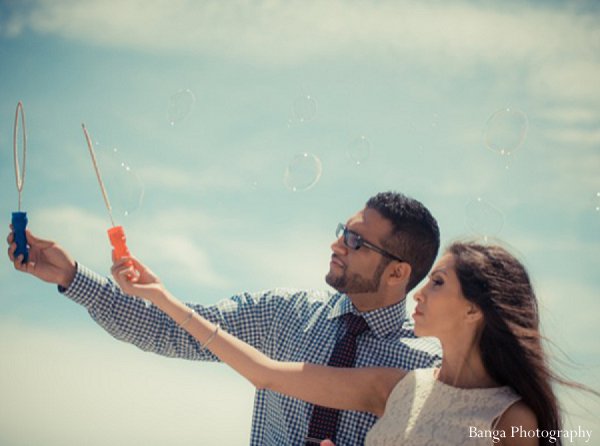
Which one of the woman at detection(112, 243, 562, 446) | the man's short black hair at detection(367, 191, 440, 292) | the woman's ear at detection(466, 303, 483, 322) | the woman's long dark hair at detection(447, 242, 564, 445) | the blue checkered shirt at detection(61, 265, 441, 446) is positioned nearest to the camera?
the woman at detection(112, 243, 562, 446)

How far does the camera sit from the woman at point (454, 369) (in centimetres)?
451

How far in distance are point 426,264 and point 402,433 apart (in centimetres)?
304

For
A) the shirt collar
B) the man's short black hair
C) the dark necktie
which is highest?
the man's short black hair

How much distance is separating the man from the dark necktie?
2 centimetres

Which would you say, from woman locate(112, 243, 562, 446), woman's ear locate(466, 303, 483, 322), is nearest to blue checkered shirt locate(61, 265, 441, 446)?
woman locate(112, 243, 562, 446)

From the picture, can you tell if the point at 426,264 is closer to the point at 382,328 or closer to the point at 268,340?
the point at 382,328

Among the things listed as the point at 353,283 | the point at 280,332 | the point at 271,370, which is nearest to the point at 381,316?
the point at 353,283

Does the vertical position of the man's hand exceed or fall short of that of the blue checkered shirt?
it exceeds it

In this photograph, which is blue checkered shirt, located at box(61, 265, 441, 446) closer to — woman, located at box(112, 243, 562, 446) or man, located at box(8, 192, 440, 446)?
man, located at box(8, 192, 440, 446)

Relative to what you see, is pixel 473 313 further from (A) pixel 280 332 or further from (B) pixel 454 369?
(A) pixel 280 332

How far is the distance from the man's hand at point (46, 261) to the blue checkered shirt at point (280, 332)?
0.32 feet

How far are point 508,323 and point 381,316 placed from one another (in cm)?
169

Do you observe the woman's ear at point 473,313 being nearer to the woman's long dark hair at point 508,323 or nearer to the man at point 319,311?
the woman's long dark hair at point 508,323

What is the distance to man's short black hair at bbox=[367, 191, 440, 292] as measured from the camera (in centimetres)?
714
